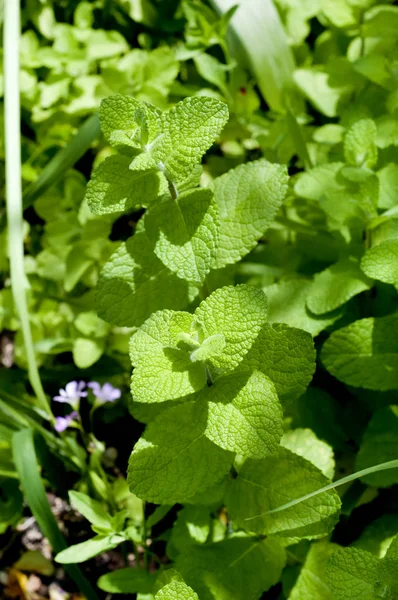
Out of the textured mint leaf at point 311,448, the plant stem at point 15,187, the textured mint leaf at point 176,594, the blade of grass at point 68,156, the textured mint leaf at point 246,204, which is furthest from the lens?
the blade of grass at point 68,156

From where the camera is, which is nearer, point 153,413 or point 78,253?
point 153,413

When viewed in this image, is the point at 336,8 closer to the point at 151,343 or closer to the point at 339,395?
the point at 339,395

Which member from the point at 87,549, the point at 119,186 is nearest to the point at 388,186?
the point at 119,186

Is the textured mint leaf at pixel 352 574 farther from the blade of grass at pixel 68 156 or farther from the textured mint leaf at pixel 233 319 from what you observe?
the blade of grass at pixel 68 156

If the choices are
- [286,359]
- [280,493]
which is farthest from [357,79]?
[280,493]

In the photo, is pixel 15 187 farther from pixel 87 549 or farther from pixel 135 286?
pixel 87 549

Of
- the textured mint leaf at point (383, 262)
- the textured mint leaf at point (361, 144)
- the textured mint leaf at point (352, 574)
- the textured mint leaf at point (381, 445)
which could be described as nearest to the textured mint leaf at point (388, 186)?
the textured mint leaf at point (361, 144)
